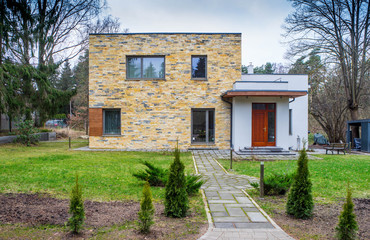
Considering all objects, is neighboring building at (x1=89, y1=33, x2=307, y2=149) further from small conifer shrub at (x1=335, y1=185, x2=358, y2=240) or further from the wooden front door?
small conifer shrub at (x1=335, y1=185, x2=358, y2=240)

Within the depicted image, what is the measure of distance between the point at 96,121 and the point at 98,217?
11.6 m

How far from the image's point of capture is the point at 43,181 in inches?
252

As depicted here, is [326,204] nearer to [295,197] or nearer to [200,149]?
[295,197]

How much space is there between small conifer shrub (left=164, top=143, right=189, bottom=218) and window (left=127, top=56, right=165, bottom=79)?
37.6 feet

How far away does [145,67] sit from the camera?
15.0 meters

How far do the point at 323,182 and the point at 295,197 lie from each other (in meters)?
3.30

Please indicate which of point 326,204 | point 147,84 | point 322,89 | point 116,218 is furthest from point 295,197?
point 322,89

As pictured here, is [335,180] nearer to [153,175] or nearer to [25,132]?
[153,175]

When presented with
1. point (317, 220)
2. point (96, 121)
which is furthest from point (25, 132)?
point (317, 220)

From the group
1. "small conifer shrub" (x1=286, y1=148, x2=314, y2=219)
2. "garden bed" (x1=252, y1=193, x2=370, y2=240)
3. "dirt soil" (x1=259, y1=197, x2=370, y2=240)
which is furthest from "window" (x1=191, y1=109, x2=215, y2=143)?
"small conifer shrub" (x1=286, y1=148, x2=314, y2=219)

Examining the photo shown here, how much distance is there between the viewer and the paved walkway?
347 centimetres

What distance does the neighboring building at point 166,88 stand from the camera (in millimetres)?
14695

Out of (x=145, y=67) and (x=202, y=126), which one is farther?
(x=145, y=67)

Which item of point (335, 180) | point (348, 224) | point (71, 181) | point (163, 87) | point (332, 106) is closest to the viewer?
point (348, 224)
